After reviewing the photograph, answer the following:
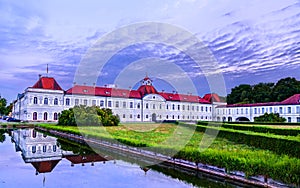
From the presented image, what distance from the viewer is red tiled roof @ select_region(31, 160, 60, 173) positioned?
998cm

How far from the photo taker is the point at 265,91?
197 ft

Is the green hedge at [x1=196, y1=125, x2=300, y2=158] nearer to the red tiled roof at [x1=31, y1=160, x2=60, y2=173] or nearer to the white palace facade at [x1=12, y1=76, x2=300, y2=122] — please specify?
the red tiled roof at [x1=31, y1=160, x2=60, y2=173]

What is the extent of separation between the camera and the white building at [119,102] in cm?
4425

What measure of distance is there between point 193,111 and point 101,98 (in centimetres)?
1975

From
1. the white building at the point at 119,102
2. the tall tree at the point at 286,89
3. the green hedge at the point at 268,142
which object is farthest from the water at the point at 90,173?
the tall tree at the point at 286,89

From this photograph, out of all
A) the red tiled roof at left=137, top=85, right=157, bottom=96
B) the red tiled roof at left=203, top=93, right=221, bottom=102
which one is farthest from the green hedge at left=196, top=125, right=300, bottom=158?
A: the red tiled roof at left=203, top=93, right=221, bottom=102

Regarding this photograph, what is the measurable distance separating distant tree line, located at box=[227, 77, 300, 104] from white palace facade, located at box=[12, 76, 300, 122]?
5.54 metres

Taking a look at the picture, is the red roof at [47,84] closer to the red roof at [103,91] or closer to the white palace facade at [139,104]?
the white palace facade at [139,104]

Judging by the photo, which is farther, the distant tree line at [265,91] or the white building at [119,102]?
the distant tree line at [265,91]

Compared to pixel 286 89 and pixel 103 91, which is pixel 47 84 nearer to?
pixel 103 91

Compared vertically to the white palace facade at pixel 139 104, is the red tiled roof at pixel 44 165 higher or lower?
lower

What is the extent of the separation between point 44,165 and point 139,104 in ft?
139

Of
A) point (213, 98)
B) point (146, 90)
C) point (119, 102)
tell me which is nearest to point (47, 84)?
point (119, 102)

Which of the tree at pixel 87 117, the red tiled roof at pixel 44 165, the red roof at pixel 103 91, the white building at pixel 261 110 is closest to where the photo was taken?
the red tiled roof at pixel 44 165
